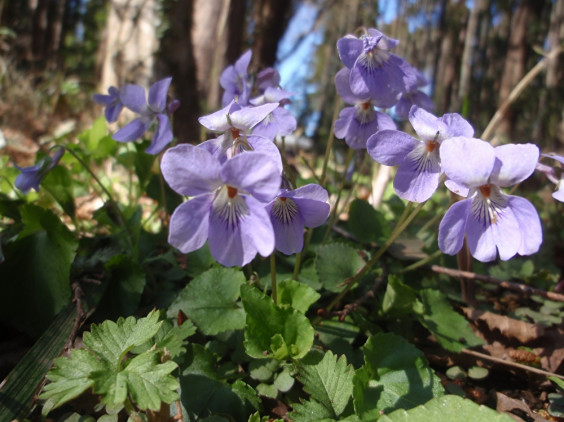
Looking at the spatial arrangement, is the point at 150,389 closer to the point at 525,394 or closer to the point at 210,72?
the point at 525,394

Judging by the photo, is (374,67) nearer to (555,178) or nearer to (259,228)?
(555,178)

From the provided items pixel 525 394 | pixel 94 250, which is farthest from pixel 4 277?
pixel 525 394

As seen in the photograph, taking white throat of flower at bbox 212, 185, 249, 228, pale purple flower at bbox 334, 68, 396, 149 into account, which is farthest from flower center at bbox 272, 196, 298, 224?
pale purple flower at bbox 334, 68, 396, 149

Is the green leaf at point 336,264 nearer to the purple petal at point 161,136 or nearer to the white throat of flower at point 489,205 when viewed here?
the white throat of flower at point 489,205

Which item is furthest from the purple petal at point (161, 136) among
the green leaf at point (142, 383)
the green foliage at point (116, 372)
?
the green leaf at point (142, 383)

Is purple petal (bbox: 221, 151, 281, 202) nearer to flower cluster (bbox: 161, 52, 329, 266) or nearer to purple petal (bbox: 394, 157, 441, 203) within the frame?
flower cluster (bbox: 161, 52, 329, 266)

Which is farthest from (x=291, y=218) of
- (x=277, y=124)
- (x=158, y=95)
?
(x=158, y=95)
